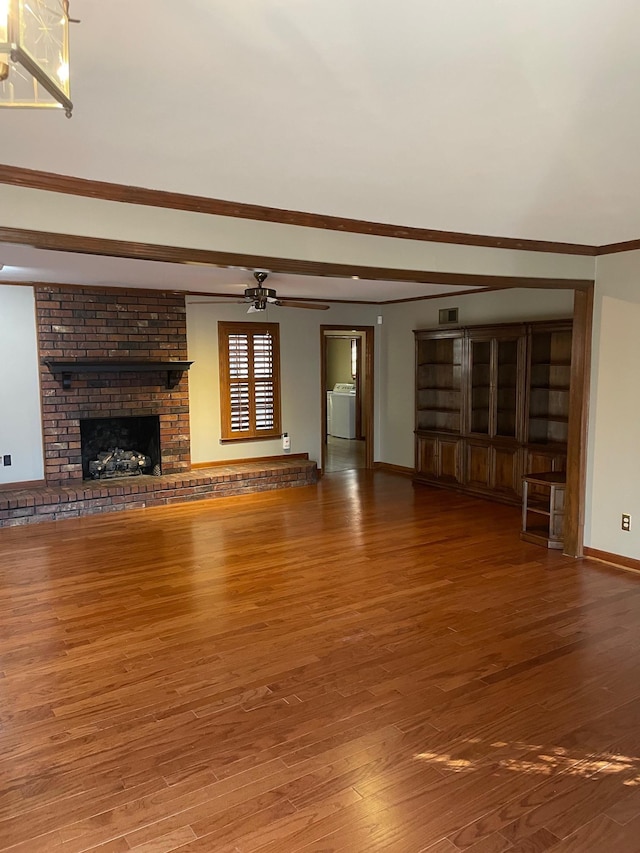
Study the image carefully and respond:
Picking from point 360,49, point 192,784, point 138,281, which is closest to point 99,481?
point 138,281

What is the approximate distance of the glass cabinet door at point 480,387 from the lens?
7.01 meters

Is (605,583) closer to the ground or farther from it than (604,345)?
closer to the ground

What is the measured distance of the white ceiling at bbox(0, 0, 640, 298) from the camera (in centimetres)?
162

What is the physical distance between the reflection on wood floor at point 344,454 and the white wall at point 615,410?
4.32m

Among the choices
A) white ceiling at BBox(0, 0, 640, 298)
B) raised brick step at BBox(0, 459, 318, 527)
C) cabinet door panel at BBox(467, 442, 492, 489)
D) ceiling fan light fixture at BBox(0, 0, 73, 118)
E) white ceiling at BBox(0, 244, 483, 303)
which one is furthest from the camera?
cabinet door panel at BBox(467, 442, 492, 489)

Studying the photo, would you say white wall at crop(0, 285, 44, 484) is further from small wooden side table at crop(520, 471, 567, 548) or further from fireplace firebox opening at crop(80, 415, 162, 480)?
small wooden side table at crop(520, 471, 567, 548)

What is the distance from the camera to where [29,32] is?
113cm

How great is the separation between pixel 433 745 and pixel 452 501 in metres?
4.51

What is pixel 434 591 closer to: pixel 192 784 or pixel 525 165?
pixel 192 784

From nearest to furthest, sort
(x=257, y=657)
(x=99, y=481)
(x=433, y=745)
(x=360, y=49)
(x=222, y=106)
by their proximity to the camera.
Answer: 1. (x=360, y=49)
2. (x=222, y=106)
3. (x=433, y=745)
4. (x=257, y=657)
5. (x=99, y=481)

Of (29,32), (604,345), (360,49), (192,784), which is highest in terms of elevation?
(360,49)

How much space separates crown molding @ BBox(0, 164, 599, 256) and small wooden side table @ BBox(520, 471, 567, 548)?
6.19ft

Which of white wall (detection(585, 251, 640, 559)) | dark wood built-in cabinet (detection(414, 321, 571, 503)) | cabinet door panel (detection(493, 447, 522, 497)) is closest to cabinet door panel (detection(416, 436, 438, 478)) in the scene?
dark wood built-in cabinet (detection(414, 321, 571, 503))

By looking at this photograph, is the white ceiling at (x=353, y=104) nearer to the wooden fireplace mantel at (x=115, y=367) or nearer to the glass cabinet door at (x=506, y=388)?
the glass cabinet door at (x=506, y=388)
